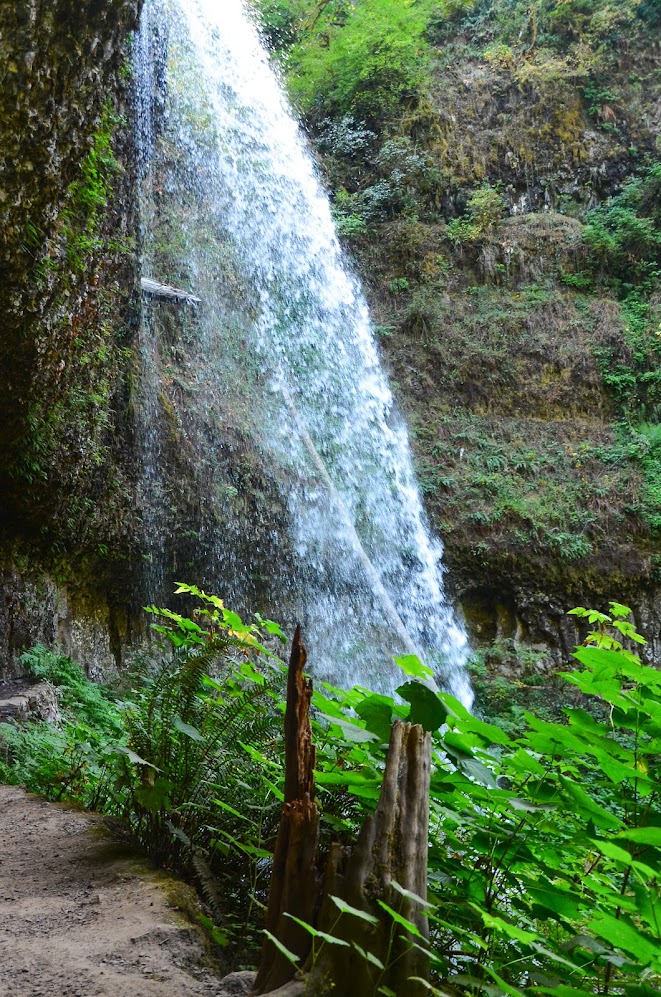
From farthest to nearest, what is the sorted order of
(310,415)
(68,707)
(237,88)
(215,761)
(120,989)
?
(237,88) → (310,415) → (68,707) → (215,761) → (120,989)

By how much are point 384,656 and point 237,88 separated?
11240 mm

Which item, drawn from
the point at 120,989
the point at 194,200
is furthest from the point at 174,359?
the point at 120,989

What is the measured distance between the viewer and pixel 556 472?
516 inches

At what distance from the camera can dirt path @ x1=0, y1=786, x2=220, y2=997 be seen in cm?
172

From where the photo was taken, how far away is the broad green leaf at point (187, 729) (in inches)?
91.2

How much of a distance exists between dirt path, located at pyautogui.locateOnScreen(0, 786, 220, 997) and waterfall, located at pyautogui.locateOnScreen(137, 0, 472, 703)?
22.9ft

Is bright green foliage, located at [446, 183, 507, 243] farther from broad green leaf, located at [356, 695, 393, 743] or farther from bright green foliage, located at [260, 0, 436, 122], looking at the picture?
broad green leaf, located at [356, 695, 393, 743]

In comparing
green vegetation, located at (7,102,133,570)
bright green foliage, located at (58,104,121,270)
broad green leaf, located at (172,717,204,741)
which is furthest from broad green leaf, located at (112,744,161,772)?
bright green foliage, located at (58,104,121,270)

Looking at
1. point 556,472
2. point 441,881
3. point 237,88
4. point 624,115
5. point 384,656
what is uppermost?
point 624,115

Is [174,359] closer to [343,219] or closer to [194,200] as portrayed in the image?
[194,200]

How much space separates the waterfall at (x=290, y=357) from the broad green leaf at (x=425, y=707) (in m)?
8.17

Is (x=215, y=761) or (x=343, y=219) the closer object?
(x=215, y=761)

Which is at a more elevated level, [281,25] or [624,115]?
[281,25]

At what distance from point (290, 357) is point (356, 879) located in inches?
458
